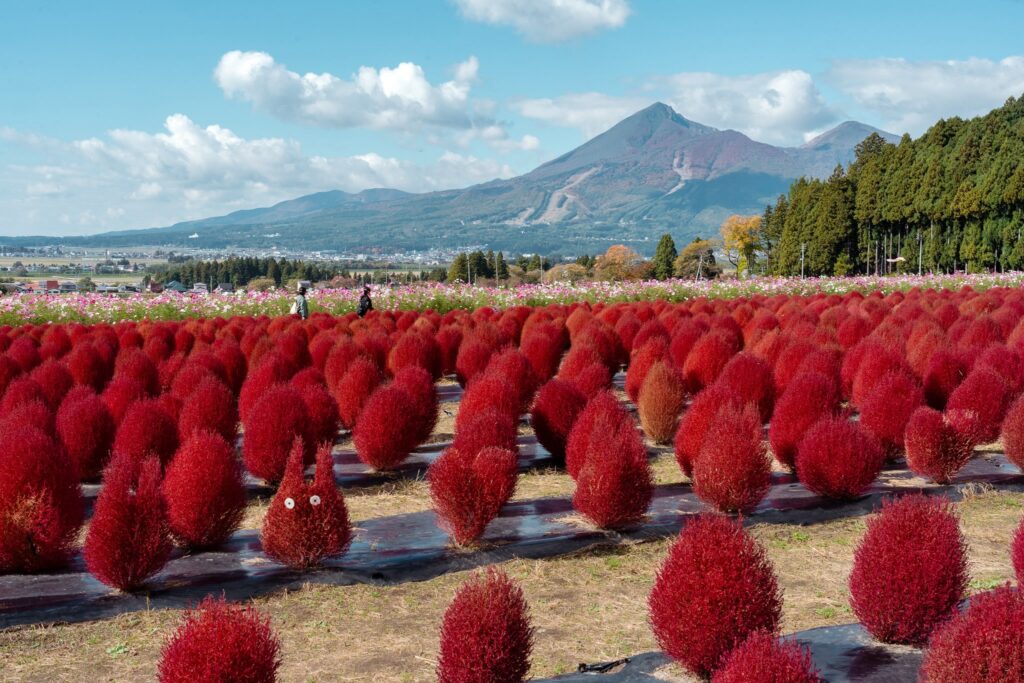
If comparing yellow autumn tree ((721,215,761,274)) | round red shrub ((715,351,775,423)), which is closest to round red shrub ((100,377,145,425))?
round red shrub ((715,351,775,423))

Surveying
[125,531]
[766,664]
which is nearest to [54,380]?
[125,531]

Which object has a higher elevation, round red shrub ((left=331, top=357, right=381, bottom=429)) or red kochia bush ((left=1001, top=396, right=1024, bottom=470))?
round red shrub ((left=331, top=357, right=381, bottom=429))

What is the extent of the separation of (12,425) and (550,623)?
5130 millimetres

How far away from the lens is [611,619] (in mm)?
6684

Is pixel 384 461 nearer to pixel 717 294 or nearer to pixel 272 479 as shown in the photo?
pixel 272 479

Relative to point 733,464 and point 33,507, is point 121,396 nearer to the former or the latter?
point 33,507

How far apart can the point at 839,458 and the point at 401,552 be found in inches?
161

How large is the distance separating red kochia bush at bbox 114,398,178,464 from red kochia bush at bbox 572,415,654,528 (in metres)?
4.21

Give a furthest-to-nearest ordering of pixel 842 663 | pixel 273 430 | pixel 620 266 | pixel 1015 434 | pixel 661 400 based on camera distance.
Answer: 1. pixel 620 266
2. pixel 661 400
3. pixel 1015 434
4. pixel 273 430
5. pixel 842 663

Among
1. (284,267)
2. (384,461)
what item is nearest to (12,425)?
(384,461)

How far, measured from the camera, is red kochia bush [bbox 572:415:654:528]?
8.23m

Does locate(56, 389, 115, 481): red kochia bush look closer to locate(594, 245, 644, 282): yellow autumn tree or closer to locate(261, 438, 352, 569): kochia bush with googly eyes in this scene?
locate(261, 438, 352, 569): kochia bush with googly eyes

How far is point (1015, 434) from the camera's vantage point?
400 inches

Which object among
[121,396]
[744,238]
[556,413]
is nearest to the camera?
[556,413]
